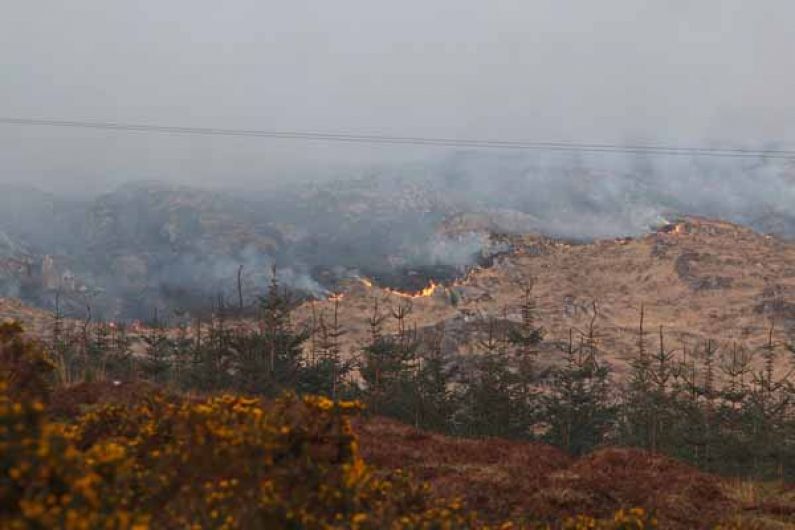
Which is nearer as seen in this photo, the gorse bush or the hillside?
the gorse bush

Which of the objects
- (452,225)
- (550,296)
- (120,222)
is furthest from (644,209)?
(120,222)

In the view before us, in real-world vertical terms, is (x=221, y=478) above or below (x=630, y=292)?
above

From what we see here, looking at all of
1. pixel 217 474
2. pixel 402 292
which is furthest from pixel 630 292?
pixel 217 474

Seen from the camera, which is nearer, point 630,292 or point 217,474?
point 217,474

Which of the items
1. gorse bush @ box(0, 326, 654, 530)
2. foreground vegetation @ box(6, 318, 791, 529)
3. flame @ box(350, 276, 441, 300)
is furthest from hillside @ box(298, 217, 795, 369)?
gorse bush @ box(0, 326, 654, 530)

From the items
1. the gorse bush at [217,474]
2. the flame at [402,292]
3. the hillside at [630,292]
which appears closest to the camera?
the gorse bush at [217,474]

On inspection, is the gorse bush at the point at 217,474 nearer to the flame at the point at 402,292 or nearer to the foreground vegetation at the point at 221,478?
the foreground vegetation at the point at 221,478

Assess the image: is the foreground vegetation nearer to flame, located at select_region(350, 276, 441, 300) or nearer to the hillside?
the hillside

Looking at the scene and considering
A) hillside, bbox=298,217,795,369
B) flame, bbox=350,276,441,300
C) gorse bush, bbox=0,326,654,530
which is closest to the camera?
gorse bush, bbox=0,326,654,530

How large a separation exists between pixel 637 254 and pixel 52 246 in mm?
119720

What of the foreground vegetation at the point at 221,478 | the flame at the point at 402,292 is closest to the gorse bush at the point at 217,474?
the foreground vegetation at the point at 221,478

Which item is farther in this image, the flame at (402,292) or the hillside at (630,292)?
the flame at (402,292)

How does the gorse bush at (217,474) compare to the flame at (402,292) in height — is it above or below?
above

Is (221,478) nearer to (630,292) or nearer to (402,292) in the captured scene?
(630,292)
